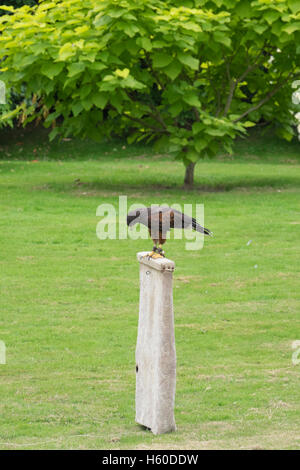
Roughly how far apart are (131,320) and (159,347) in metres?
3.55

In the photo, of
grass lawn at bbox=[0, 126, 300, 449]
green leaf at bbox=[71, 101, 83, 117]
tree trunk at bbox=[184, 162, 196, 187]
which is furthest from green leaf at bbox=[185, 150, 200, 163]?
green leaf at bbox=[71, 101, 83, 117]

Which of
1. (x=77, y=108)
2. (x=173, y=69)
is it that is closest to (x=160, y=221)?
(x=173, y=69)

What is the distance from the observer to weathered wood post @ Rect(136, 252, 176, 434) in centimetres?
624

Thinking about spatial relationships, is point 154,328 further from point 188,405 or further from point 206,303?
point 206,303

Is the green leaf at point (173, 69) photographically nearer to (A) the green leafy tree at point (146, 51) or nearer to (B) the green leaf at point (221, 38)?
(A) the green leafy tree at point (146, 51)

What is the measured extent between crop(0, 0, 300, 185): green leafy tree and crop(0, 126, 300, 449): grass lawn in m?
1.65

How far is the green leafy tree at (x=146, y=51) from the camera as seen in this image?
16766 millimetres

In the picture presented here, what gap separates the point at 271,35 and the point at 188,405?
501 inches

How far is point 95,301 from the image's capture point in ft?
34.9

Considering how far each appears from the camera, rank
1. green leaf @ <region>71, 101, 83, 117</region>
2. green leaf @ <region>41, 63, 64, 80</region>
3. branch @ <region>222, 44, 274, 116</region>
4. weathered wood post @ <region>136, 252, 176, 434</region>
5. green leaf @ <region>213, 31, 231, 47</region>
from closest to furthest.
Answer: weathered wood post @ <region>136, 252, 176, 434</region>, green leaf @ <region>41, 63, 64, 80</region>, green leaf @ <region>213, 31, 231, 47</region>, green leaf @ <region>71, 101, 83, 117</region>, branch @ <region>222, 44, 274, 116</region>

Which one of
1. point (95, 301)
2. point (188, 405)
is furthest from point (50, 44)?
point (188, 405)

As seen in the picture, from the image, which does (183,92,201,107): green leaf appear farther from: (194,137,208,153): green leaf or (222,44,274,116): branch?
(222,44,274,116): branch

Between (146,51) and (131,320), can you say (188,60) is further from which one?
(131,320)

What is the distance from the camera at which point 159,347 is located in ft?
20.5
